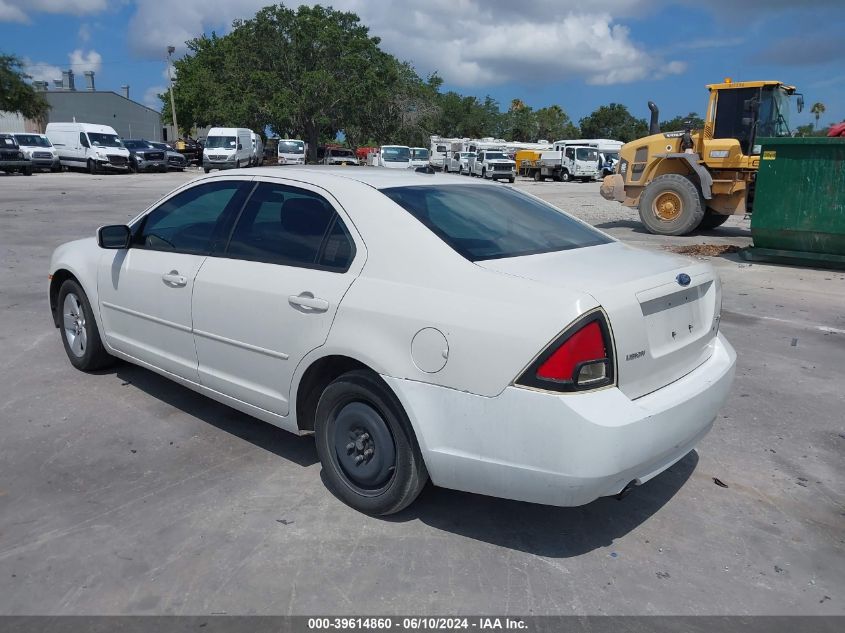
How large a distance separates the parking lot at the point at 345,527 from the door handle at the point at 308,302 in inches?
38.4

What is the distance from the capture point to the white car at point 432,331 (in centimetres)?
279

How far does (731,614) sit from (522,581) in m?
0.81

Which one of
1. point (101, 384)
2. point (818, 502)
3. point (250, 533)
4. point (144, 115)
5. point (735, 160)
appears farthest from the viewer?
point (144, 115)

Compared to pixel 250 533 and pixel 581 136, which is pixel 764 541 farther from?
pixel 581 136

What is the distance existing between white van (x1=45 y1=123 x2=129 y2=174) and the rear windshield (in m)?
35.6

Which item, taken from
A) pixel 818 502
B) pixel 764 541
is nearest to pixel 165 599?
pixel 764 541

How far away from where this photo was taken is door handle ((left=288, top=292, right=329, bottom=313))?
3.38 metres

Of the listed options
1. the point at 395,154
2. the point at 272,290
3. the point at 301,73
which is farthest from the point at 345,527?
the point at 301,73

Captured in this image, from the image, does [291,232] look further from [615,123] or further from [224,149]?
[615,123]

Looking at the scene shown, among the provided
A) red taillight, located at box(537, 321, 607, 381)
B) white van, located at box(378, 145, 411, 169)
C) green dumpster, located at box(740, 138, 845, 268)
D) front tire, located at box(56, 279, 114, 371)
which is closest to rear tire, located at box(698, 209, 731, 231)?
green dumpster, located at box(740, 138, 845, 268)

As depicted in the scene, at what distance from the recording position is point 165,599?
2.81 meters

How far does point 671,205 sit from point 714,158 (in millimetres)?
1175

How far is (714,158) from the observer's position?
1385 cm

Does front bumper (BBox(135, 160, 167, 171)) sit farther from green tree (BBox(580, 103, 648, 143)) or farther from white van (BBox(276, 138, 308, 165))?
green tree (BBox(580, 103, 648, 143))
